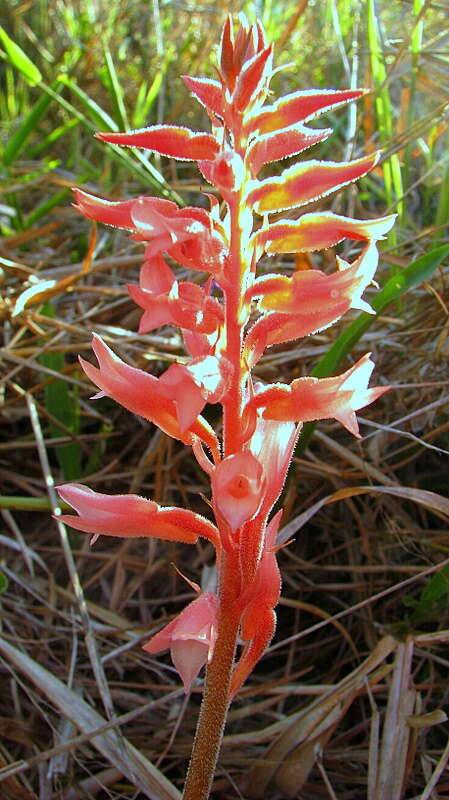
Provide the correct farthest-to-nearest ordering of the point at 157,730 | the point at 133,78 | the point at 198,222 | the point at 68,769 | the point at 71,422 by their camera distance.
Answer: the point at 133,78
the point at 71,422
the point at 157,730
the point at 68,769
the point at 198,222

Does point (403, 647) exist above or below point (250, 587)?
below

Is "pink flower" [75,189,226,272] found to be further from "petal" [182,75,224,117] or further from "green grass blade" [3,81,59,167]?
"green grass blade" [3,81,59,167]

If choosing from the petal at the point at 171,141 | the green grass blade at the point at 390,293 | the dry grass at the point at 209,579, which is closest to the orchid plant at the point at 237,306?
the petal at the point at 171,141

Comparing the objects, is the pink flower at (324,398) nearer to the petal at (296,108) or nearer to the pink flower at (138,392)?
the pink flower at (138,392)

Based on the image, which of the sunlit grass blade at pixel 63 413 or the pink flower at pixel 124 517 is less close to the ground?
the pink flower at pixel 124 517

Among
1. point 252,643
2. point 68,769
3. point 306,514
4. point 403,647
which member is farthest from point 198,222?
point 68,769

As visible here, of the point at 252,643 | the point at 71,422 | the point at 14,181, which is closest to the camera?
the point at 252,643

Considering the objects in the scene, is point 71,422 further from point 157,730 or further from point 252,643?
point 252,643
